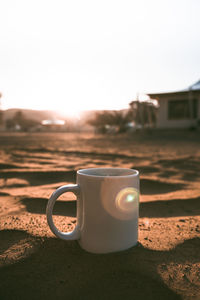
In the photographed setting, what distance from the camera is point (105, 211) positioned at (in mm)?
853

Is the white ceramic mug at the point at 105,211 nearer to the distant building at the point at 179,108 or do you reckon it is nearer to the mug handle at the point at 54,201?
the mug handle at the point at 54,201

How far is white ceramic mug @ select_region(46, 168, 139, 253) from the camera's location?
0.85 m

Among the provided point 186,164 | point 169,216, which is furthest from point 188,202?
point 186,164

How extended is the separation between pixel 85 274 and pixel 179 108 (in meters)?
12.5

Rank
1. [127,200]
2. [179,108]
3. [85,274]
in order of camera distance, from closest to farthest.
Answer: [85,274]
[127,200]
[179,108]

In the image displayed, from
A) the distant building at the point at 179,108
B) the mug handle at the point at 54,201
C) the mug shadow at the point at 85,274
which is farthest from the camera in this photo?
the distant building at the point at 179,108

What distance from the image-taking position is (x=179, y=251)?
926 millimetres

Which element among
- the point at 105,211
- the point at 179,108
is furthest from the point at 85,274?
the point at 179,108

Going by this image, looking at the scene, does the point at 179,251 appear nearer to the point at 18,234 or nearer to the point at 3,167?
the point at 18,234

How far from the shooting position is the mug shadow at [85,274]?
2.23ft

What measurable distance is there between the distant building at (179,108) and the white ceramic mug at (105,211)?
1128 cm

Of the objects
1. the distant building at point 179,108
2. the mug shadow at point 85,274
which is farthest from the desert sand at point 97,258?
the distant building at point 179,108

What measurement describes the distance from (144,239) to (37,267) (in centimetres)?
46

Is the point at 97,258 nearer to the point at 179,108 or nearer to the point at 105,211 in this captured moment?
the point at 105,211
